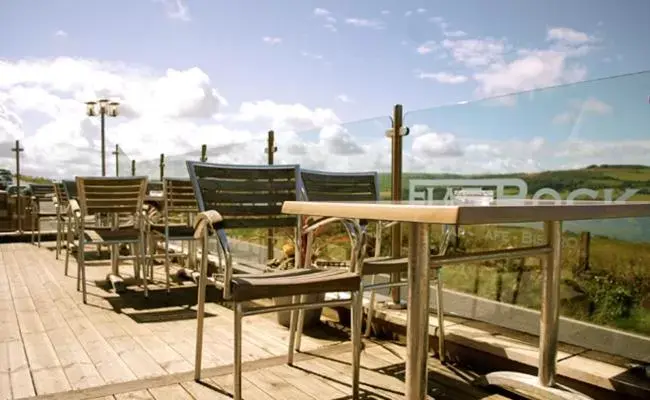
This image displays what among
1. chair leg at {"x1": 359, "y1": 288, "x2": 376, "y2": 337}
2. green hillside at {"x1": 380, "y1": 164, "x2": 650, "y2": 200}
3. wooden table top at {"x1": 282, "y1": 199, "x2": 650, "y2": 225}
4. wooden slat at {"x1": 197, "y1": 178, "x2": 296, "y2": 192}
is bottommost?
chair leg at {"x1": 359, "y1": 288, "x2": 376, "y2": 337}

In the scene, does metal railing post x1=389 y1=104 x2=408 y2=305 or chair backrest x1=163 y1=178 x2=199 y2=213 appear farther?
chair backrest x1=163 y1=178 x2=199 y2=213

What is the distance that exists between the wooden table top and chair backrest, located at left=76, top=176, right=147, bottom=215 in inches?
106

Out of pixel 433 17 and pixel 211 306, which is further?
pixel 433 17

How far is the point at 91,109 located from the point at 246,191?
9742mm

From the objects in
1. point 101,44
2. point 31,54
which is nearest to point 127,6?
point 101,44

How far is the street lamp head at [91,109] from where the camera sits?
10646mm

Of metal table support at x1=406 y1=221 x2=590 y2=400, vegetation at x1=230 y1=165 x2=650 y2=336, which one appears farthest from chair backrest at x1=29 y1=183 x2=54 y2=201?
metal table support at x1=406 y1=221 x2=590 y2=400

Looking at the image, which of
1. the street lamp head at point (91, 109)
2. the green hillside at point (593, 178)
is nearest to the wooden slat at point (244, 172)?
the green hillside at point (593, 178)

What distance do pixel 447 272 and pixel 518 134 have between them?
2.82 ft

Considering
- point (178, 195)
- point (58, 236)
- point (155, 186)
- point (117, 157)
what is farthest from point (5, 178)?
point (178, 195)

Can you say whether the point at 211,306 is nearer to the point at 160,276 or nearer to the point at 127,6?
the point at 160,276

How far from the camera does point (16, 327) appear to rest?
10.5ft

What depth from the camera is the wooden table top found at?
108cm

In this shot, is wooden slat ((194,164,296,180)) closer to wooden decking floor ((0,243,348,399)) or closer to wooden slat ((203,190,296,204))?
wooden slat ((203,190,296,204))
